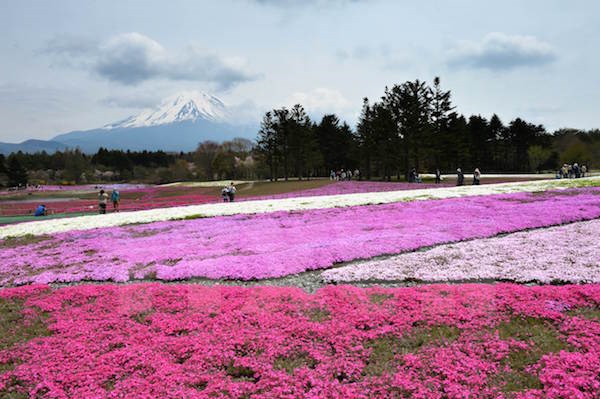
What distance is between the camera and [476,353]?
7.98 meters

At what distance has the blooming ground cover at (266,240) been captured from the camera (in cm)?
1581

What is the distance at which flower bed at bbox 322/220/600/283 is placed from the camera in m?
12.6

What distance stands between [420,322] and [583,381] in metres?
3.44

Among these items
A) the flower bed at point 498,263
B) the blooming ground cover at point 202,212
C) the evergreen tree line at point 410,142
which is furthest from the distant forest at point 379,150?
the flower bed at point 498,263

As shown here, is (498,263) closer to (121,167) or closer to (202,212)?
(202,212)

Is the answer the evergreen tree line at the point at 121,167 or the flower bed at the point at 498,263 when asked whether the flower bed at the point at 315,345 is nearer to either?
the flower bed at the point at 498,263

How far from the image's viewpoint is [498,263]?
1411 centimetres

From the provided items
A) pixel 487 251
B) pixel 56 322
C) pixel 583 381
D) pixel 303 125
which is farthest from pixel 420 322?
pixel 303 125

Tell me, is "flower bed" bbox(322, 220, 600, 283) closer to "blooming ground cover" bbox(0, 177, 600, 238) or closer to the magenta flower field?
the magenta flower field

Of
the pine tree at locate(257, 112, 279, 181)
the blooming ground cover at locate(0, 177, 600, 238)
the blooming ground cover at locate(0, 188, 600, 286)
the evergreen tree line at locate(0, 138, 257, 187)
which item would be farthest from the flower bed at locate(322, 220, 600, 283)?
the evergreen tree line at locate(0, 138, 257, 187)

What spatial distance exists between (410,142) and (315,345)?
75009 mm

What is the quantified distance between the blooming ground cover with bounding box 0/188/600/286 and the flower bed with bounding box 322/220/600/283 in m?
1.56

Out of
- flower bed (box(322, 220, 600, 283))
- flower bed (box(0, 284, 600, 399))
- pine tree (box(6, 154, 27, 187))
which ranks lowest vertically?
flower bed (box(0, 284, 600, 399))

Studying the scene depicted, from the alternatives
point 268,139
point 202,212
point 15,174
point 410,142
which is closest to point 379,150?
point 410,142
